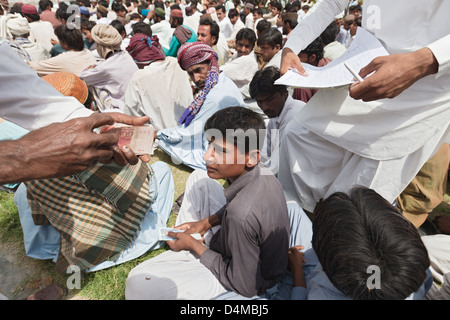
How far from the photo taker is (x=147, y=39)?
4.12 meters

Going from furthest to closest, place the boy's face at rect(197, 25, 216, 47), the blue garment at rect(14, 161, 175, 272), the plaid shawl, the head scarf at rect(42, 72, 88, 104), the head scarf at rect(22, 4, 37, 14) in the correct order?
the head scarf at rect(22, 4, 37, 14)
the boy's face at rect(197, 25, 216, 47)
the head scarf at rect(42, 72, 88, 104)
the blue garment at rect(14, 161, 175, 272)
the plaid shawl

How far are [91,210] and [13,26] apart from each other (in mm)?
4630

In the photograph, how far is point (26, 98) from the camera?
1.58 metres

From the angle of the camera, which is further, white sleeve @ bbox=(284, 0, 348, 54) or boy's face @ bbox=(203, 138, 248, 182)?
white sleeve @ bbox=(284, 0, 348, 54)

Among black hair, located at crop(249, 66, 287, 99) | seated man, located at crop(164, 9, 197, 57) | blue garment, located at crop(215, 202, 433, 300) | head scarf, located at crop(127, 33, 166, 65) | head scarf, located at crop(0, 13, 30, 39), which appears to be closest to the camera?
blue garment, located at crop(215, 202, 433, 300)

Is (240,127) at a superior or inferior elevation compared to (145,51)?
superior

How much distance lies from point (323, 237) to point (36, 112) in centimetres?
179

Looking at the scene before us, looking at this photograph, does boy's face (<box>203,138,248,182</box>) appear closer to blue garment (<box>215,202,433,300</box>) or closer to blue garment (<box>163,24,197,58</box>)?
blue garment (<box>215,202,433,300</box>)

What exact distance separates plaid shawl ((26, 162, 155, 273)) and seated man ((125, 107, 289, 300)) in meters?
0.46

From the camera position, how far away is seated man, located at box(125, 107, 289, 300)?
136cm

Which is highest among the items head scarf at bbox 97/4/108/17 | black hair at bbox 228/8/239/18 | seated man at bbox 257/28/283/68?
black hair at bbox 228/8/239/18

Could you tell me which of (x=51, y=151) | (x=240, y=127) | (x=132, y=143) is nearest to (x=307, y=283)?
(x=240, y=127)

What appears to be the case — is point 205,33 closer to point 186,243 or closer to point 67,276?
point 186,243

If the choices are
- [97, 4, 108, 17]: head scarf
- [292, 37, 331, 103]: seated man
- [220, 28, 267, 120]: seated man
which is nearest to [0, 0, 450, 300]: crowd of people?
[292, 37, 331, 103]: seated man
